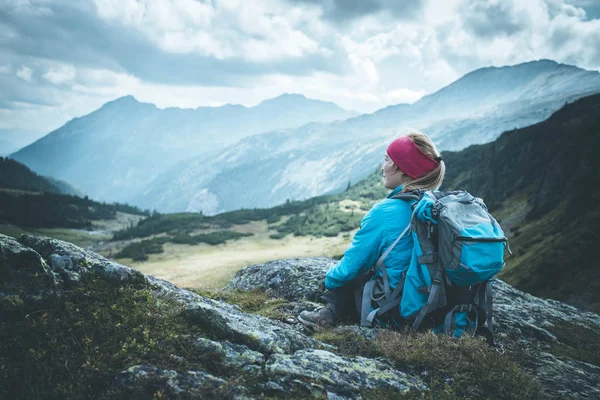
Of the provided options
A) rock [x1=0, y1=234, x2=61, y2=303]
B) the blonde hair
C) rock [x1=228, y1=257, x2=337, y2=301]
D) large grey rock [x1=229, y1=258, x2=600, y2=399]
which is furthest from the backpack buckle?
rock [x1=0, y1=234, x2=61, y2=303]

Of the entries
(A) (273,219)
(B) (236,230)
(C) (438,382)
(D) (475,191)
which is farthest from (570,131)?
(A) (273,219)

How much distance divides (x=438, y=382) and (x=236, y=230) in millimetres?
165002

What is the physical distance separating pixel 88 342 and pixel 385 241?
4529 mm

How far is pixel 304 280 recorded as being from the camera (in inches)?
420

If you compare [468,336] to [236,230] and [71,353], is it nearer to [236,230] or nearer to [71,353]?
[71,353]

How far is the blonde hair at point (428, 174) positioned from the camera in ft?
19.5

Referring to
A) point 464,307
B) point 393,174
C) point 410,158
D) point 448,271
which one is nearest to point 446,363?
point 464,307

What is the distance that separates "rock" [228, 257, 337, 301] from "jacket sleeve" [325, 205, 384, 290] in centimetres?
373

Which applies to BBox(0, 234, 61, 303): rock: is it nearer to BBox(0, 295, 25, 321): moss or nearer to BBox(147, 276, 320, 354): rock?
BBox(0, 295, 25, 321): moss

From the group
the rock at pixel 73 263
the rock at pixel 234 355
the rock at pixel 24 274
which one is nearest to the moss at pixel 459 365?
the rock at pixel 234 355

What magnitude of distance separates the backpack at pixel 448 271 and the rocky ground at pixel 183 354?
0.51 meters

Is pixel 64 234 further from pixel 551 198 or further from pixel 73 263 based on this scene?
pixel 73 263

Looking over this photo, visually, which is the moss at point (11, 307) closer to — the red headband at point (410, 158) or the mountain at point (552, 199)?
the red headband at point (410, 158)

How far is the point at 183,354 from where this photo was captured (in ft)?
13.9
